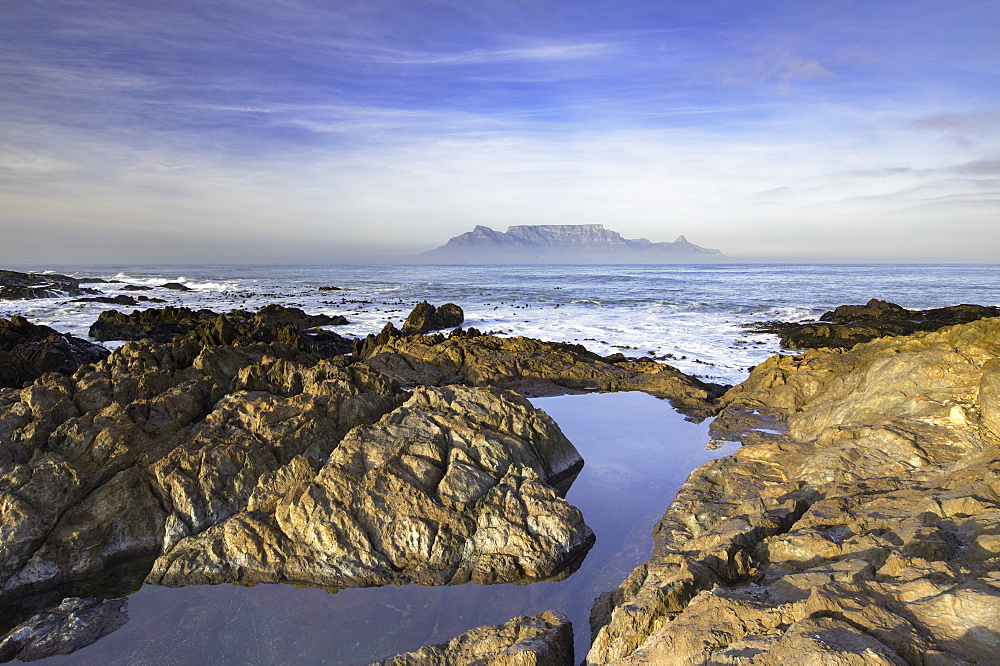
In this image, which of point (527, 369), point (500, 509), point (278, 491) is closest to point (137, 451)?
point (278, 491)

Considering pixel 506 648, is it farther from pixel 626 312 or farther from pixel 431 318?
pixel 626 312

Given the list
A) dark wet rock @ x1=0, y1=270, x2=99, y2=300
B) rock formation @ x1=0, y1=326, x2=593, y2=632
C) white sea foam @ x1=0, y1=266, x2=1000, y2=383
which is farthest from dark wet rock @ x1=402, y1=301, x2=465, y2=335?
dark wet rock @ x1=0, y1=270, x2=99, y2=300

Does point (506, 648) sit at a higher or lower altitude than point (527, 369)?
lower

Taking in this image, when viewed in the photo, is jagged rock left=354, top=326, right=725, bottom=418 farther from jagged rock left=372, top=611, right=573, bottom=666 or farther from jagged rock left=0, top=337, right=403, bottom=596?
jagged rock left=372, top=611, right=573, bottom=666

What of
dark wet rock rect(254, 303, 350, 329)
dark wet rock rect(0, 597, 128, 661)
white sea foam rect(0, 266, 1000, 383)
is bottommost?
dark wet rock rect(0, 597, 128, 661)

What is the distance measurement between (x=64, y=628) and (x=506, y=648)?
424cm

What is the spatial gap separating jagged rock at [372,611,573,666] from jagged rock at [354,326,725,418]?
888cm

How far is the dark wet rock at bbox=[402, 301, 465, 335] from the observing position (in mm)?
27703

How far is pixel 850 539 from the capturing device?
4.86 m

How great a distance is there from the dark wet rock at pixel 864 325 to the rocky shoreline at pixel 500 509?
44.5 ft

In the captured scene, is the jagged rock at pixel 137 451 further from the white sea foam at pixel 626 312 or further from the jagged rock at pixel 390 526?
the white sea foam at pixel 626 312

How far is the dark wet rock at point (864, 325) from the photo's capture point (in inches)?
891

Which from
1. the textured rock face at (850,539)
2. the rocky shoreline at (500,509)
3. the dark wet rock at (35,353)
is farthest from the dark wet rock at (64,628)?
the dark wet rock at (35,353)

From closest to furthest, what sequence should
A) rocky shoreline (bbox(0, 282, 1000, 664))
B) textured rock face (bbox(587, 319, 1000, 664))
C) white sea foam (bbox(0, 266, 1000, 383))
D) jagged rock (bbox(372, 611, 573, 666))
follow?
textured rock face (bbox(587, 319, 1000, 664)) → rocky shoreline (bbox(0, 282, 1000, 664)) → jagged rock (bbox(372, 611, 573, 666)) → white sea foam (bbox(0, 266, 1000, 383))
